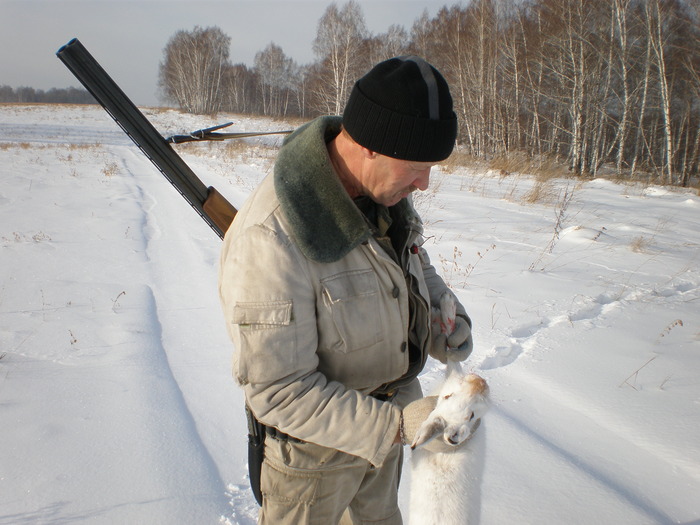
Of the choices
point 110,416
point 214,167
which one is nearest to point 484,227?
point 110,416

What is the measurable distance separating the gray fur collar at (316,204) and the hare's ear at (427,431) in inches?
18.9

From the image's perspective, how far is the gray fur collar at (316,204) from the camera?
39.0 inches

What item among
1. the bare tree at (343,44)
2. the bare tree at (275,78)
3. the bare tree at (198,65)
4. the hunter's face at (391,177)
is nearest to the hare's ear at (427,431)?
the hunter's face at (391,177)

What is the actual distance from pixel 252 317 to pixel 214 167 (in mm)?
12766

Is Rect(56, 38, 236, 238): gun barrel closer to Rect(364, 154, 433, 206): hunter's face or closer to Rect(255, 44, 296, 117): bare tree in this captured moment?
Rect(364, 154, 433, 206): hunter's face

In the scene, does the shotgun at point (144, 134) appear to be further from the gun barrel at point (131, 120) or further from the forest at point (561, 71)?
the forest at point (561, 71)

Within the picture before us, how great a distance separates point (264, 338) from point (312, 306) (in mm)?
147

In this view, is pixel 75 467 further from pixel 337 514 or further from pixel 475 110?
pixel 475 110

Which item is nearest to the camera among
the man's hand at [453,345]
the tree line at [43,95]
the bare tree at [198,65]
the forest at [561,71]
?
the man's hand at [453,345]

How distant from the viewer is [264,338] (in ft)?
3.02

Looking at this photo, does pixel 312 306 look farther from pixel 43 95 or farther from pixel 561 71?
pixel 43 95

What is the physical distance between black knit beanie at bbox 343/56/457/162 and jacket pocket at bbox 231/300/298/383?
524mm

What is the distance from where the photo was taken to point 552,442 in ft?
6.86

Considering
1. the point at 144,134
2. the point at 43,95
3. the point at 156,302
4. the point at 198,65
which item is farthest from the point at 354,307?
the point at 43,95
